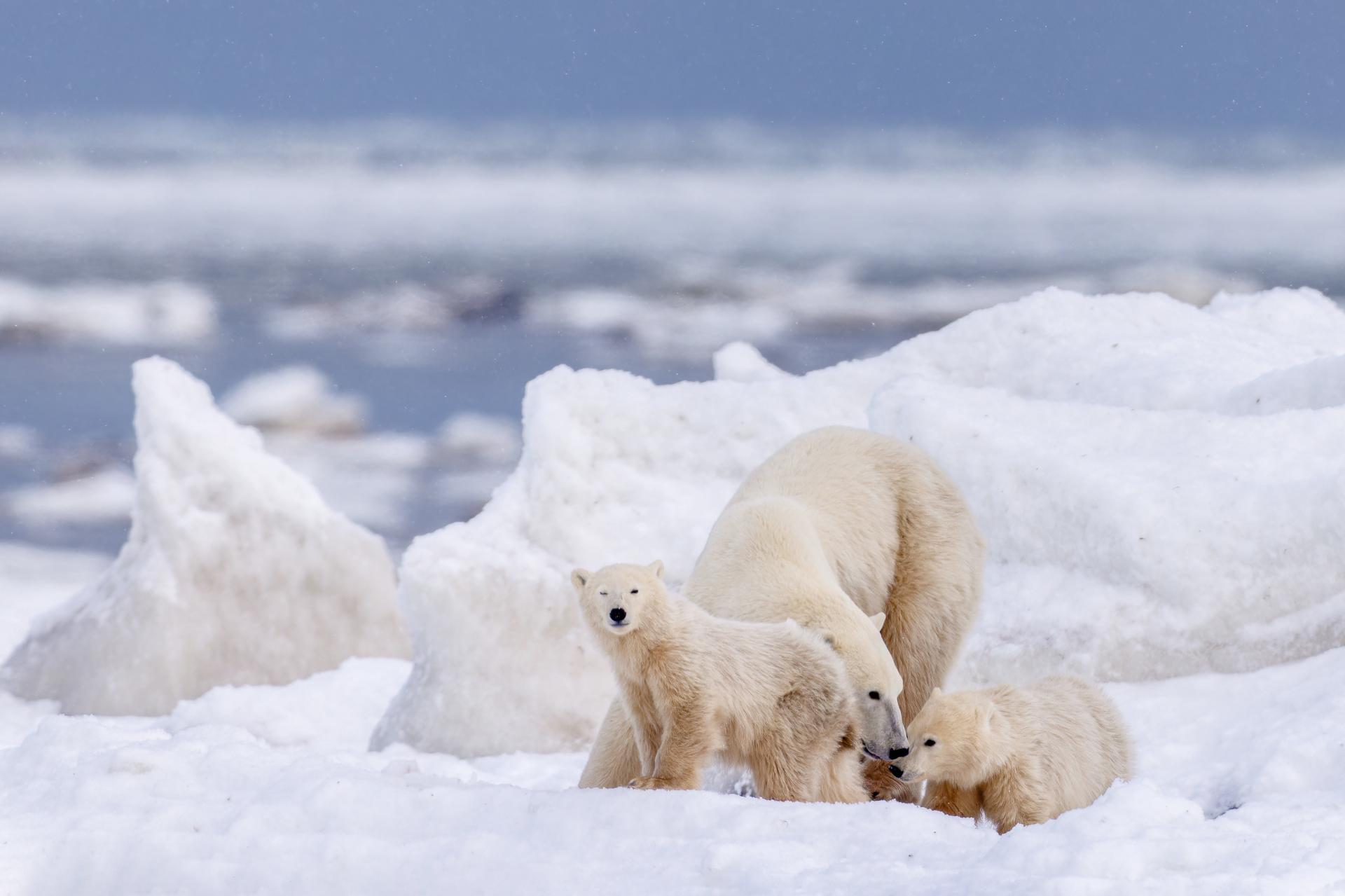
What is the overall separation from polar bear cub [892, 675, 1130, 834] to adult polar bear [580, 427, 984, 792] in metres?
0.22

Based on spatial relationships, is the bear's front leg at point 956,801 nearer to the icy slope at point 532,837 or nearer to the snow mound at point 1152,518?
the icy slope at point 532,837

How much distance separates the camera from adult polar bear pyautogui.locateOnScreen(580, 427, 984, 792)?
3.58 m

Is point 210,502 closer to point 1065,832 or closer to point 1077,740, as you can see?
point 1077,740

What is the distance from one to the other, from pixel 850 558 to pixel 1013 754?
67 centimetres

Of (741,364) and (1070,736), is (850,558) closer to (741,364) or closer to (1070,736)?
(1070,736)

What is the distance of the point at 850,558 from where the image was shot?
151 inches

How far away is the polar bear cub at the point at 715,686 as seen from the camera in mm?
3205

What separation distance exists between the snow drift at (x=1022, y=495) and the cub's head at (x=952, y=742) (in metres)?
2.45

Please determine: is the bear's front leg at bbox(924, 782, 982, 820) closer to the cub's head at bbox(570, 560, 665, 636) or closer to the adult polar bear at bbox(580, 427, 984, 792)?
the adult polar bear at bbox(580, 427, 984, 792)

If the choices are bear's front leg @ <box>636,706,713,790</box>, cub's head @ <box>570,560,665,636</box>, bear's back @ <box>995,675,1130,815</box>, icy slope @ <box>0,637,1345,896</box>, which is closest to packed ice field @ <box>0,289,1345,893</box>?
icy slope @ <box>0,637,1345,896</box>

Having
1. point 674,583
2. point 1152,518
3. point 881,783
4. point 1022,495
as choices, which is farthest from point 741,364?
point 881,783

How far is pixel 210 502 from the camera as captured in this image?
966cm

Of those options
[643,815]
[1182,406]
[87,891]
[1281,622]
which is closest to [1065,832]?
[643,815]

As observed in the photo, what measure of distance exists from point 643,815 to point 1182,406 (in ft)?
16.4
